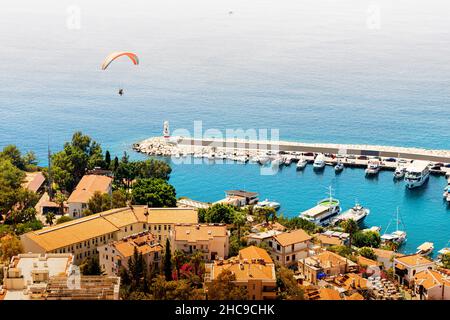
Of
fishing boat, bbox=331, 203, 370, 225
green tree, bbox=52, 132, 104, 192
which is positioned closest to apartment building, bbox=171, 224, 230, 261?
green tree, bbox=52, 132, 104, 192

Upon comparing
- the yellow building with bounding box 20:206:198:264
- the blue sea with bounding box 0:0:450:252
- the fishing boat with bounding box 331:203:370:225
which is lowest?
the fishing boat with bounding box 331:203:370:225

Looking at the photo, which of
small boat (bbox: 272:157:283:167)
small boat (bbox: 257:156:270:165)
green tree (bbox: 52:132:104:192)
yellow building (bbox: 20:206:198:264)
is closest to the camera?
yellow building (bbox: 20:206:198:264)

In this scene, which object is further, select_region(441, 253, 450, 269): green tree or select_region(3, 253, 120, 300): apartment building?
select_region(441, 253, 450, 269): green tree

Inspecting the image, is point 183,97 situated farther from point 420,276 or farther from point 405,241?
point 420,276

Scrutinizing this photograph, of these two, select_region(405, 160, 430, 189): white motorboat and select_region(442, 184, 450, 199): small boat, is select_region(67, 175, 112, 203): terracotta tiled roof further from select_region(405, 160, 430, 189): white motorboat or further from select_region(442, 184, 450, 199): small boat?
select_region(442, 184, 450, 199): small boat

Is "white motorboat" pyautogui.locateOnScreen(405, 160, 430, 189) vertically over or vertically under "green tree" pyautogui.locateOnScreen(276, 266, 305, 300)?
over

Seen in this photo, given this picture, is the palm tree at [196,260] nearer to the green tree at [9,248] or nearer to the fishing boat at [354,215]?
the green tree at [9,248]
